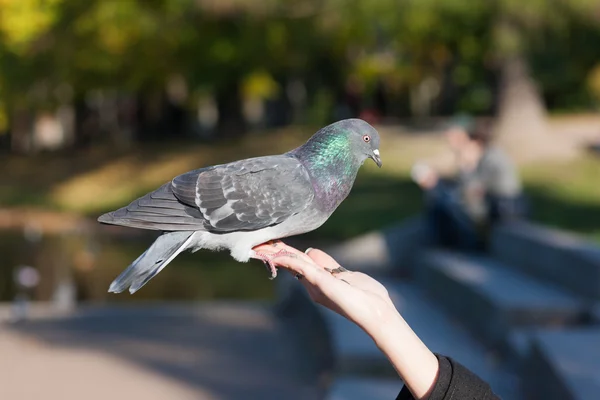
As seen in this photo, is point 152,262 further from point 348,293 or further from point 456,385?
point 456,385

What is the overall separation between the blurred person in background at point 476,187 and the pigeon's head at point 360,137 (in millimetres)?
6355

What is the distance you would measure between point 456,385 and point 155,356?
659 centimetres

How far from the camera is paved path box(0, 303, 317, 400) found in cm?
752

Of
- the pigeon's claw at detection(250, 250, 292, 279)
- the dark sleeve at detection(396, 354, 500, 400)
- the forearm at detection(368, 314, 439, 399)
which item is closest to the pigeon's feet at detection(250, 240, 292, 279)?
the pigeon's claw at detection(250, 250, 292, 279)

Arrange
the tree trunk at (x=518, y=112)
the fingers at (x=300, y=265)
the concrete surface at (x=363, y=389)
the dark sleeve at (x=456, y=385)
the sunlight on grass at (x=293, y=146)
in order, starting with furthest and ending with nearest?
the tree trunk at (x=518, y=112), the sunlight on grass at (x=293, y=146), the concrete surface at (x=363, y=389), the fingers at (x=300, y=265), the dark sleeve at (x=456, y=385)

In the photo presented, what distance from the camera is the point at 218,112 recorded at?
1259 inches

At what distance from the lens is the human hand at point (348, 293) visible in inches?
93.6

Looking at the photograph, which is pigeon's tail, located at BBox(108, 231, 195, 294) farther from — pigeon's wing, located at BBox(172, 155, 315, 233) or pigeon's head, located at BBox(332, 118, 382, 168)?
pigeon's head, located at BBox(332, 118, 382, 168)

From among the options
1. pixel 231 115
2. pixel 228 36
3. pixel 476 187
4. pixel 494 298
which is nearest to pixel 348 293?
pixel 494 298

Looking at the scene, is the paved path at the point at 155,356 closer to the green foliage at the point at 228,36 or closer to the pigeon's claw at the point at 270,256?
the pigeon's claw at the point at 270,256

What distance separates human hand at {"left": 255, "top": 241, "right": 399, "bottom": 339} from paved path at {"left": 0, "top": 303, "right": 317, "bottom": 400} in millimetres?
4859

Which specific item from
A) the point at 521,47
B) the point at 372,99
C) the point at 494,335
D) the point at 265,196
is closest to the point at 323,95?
the point at 372,99

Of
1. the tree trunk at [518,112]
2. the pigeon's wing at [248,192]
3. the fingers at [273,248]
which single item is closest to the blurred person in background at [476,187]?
the fingers at [273,248]

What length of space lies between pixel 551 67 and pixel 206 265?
2047 cm
